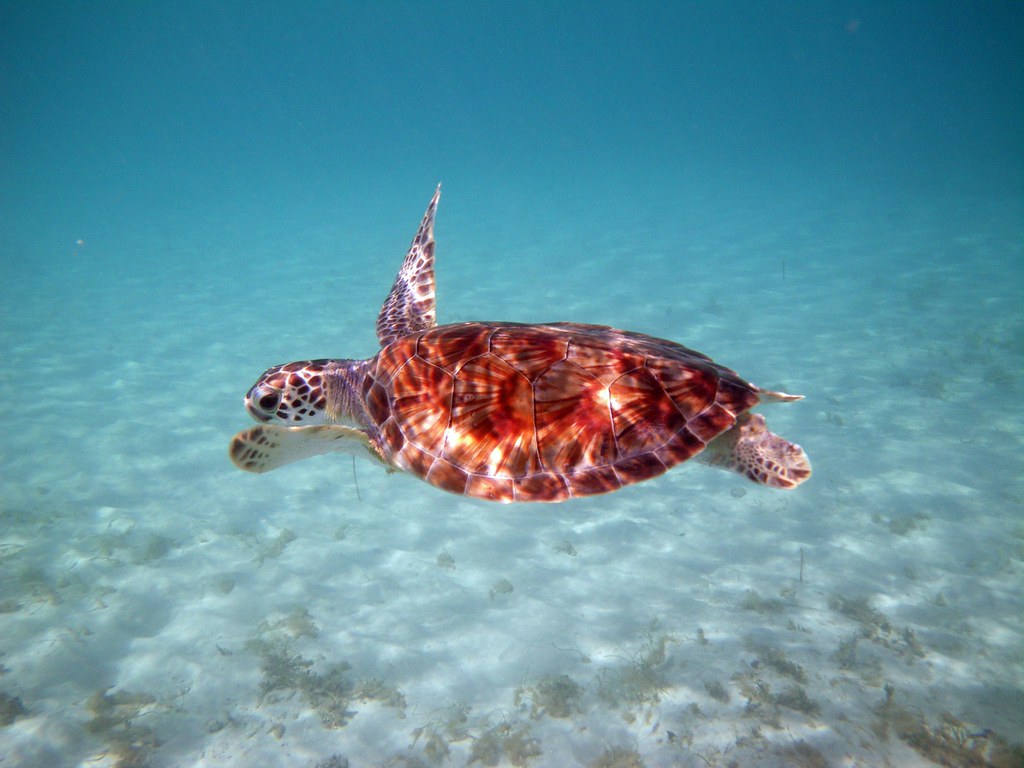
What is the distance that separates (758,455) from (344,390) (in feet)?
11.8

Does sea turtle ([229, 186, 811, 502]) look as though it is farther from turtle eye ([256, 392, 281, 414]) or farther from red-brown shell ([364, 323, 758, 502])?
turtle eye ([256, 392, 281, 414])

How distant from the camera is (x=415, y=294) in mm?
6145

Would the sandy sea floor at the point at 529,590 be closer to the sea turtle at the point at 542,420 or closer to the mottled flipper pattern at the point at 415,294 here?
the sea turtle at the point at 542,420

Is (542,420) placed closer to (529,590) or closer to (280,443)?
(280,443)

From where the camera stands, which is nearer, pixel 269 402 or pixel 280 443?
pixel 280 443

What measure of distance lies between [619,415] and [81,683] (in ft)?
22.5

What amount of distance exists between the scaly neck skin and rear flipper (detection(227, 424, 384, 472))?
76 centimetres

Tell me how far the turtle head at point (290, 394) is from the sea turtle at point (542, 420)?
0.71 metres

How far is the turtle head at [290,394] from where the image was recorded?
456cm

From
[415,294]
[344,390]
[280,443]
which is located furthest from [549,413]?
[415,294]

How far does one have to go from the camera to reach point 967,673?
5.41 metres

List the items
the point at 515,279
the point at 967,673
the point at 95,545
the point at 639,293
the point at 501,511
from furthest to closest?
the point at 515,279 → the point at 639,293 → the point at 501,511 → the point at 95,545 → the point at 967,673

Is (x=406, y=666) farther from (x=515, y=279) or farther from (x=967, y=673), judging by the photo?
(x=515, y=279)

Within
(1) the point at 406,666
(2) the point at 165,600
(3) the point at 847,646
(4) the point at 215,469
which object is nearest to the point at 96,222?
(4) the point at 215,469
